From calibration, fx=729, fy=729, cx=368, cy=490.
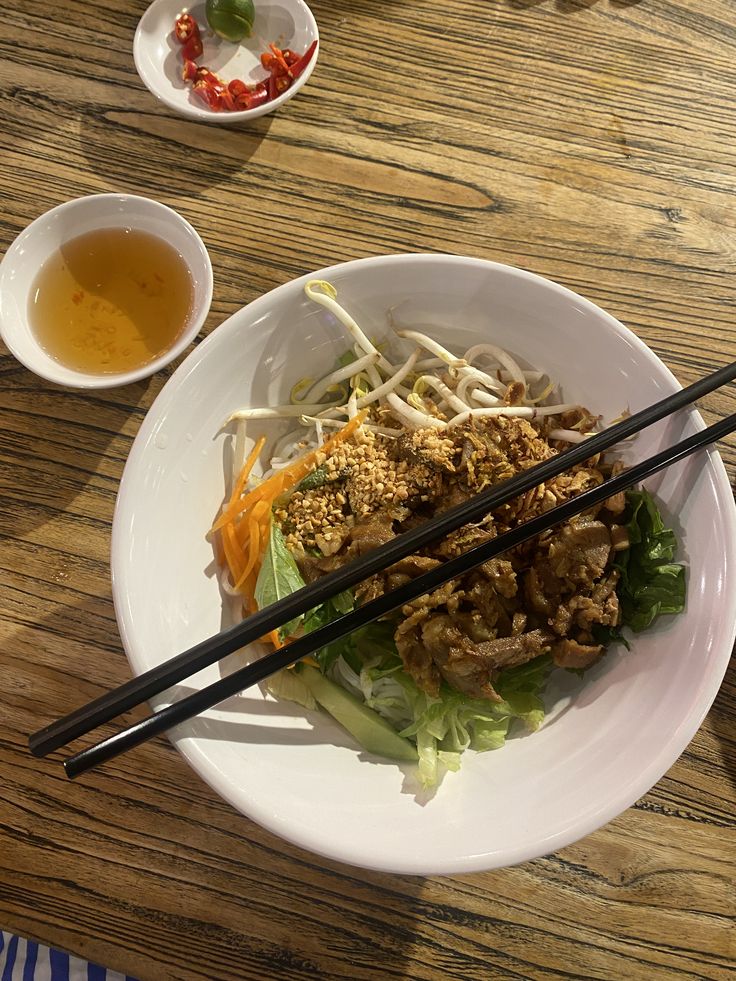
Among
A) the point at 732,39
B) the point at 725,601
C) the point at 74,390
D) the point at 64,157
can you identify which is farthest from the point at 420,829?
the point at 732,39

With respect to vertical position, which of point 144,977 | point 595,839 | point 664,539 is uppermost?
point 664,539

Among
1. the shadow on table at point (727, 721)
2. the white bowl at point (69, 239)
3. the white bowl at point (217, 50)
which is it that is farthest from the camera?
the white bowl at point (217, 50)

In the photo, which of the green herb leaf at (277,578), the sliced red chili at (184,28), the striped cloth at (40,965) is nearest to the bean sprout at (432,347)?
the green herb leaf at (277,578)

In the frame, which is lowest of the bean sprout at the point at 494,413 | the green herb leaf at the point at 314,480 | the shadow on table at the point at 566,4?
the green herb leaf at the point at 314,480

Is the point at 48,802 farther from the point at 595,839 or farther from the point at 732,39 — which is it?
the point at 732,39

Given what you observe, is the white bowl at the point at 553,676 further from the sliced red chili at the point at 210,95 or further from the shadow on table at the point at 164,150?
the sliced red chili at the point at 210,95

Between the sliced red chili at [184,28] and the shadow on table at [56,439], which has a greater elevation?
the sliced red chili at [184,28]

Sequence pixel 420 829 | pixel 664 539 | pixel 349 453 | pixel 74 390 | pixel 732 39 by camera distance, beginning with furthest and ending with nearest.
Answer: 1. pixel 732 39
2. pixel 74 390
3. pixel 349 453
4. pixel 664 539
5. pixel 420 829

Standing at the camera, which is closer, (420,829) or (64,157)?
(420,829)
